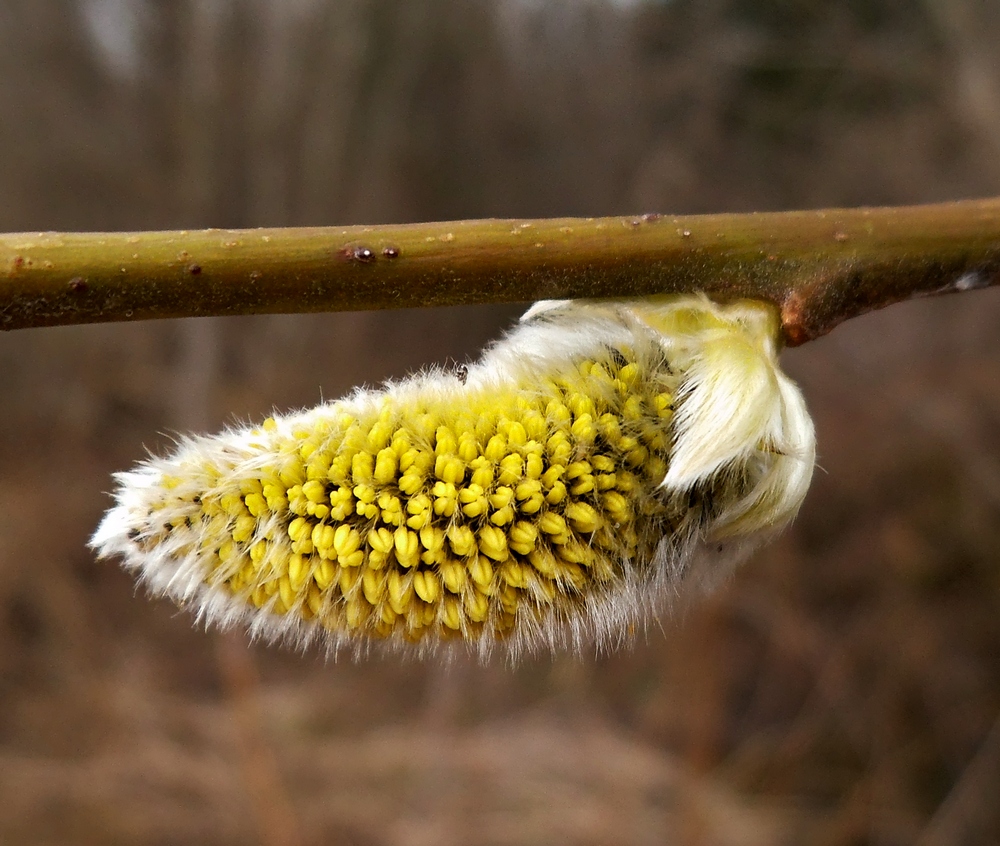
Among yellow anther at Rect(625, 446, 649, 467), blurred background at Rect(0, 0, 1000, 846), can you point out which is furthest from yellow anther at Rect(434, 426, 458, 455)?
blurred background at Rect(0, 0, 1000, 846)

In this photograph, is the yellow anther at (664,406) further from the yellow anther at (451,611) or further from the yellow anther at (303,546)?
the yellow anther at (303,546)

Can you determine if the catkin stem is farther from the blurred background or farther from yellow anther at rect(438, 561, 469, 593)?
the blurred background

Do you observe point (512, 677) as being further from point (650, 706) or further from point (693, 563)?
point (693, 563)

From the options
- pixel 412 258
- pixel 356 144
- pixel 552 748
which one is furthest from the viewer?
pixel 356 144

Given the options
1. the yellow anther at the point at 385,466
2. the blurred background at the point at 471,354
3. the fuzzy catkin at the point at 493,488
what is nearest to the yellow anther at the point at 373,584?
the fuzzy catkin at the point at 493,488

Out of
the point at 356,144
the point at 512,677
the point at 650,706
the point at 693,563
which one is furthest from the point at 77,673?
the point at 693,563

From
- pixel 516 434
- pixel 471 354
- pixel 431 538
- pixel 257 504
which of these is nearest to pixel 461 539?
pixel 431 538
